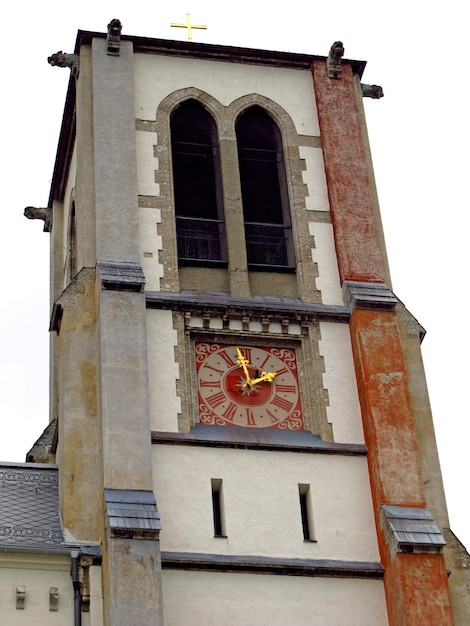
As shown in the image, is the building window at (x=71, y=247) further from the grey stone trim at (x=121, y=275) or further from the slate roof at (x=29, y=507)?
the slate roof at (x=29, y=507)

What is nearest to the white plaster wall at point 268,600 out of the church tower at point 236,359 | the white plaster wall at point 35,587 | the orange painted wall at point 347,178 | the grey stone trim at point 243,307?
the church tower at point 236,359

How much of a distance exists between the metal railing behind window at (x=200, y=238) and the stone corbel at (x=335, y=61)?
401cm

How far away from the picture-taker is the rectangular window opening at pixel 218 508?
26.0 meters

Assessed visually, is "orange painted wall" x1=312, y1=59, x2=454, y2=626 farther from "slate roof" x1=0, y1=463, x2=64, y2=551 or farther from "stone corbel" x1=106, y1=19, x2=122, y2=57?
"slate roof" x1=0, y1=463, x2=64, y2=551

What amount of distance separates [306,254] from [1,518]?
6954 mm

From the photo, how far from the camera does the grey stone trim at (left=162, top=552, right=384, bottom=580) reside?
2533 cm

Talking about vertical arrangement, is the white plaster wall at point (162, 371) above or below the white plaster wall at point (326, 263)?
below

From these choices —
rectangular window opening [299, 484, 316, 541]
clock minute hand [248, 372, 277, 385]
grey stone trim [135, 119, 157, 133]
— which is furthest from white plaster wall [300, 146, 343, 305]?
rectangular window opening [299, 484, 316, 541]

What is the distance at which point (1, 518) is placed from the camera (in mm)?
26078

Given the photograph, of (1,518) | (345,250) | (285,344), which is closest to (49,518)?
(1,518)

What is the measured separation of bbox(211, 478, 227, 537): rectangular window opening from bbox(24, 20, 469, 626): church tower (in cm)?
5

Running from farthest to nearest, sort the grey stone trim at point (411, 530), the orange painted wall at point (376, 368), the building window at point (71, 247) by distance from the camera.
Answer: the building window at point (71, 247) → the grey stone trim at point (411, 530) → the orange painted wall at point (376, 368)

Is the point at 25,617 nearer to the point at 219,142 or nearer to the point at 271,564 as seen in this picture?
the point at 271,564

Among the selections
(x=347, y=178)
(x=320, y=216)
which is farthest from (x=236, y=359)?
(x=347, y=178)
